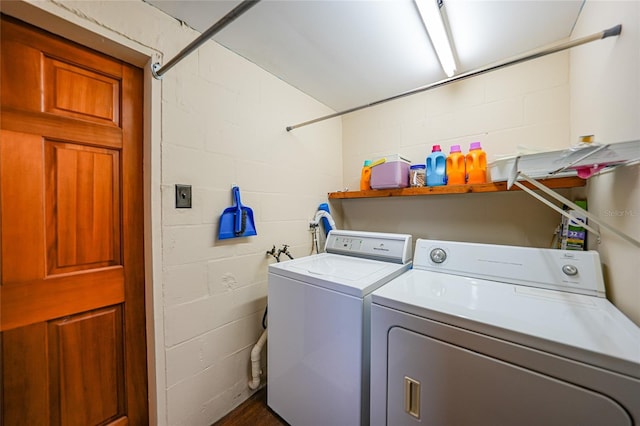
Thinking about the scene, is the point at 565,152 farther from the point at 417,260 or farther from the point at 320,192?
the point at 320,192

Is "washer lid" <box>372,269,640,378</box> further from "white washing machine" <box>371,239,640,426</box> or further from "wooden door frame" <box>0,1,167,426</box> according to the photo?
"wooden door frame" <box>0,1,167,426</box>

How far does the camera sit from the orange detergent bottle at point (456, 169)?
5.34ft

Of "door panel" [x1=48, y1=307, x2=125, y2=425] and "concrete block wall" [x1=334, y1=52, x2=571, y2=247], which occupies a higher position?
"concrete block wall" [x1=334, y1=52, x2=571, y2=247]

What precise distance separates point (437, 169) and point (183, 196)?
166 centimetres

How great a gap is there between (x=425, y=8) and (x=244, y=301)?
1.90 metres

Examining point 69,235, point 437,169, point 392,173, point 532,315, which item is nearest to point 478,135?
point 437,169

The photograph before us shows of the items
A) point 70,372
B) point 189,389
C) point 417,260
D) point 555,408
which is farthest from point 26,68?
point 555,408

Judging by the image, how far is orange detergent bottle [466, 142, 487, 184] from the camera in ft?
5.09

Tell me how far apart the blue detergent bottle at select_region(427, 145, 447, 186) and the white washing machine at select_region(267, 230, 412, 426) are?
1.62ft

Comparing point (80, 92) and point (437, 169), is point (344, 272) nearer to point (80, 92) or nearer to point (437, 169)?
point (437, 169)

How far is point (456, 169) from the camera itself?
5.39 ft

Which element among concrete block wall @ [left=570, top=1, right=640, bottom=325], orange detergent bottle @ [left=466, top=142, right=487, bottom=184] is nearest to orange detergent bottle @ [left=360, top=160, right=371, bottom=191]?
orange detergent bottle @ [left=466, top=142, right=487, bottom=184]

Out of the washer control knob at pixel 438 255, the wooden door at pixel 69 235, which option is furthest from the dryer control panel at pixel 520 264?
the wooden door at pixel 69 235

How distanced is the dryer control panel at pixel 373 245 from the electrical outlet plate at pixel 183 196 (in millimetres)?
1052
